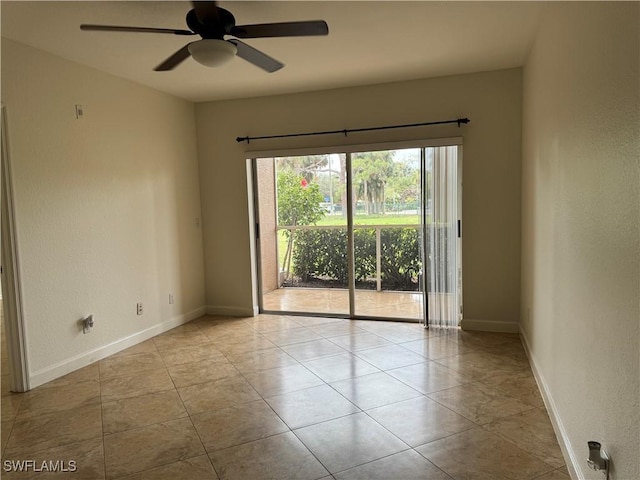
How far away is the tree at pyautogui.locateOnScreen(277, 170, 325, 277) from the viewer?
5.13 meters

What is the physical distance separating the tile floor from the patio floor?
801 millimetres

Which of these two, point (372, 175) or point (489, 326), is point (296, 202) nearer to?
point (372, 175)

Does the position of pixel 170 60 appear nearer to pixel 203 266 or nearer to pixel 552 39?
pixel 552 39

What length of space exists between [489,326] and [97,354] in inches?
142

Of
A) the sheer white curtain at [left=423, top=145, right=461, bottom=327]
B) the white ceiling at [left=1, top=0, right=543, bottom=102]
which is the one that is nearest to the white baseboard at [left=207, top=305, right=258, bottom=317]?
the sheer white curtain at [left=423, top=145, right=461, bottom=327]

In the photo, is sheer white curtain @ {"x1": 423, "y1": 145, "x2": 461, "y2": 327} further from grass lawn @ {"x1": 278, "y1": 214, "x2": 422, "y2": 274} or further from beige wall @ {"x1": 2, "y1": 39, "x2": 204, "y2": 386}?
beige wall @ {"x1": 2, "y1": 39, "x2": 204, "y2": 386}

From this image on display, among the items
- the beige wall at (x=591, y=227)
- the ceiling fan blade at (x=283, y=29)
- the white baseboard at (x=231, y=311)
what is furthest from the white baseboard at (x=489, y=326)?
the ceiling fan blade at (x=283, y=29)

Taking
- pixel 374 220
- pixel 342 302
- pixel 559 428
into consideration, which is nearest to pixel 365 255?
pixel 374 220

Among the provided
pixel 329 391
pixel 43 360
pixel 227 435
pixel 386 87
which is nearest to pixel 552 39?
pixel 386 87

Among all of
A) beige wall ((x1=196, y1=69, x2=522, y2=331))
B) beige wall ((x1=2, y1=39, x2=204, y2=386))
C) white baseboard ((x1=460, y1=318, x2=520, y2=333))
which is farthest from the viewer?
white baseboard ((x1=460, y1=318, x2=520, y2=333))

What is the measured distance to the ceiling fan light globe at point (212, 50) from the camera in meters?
2.43

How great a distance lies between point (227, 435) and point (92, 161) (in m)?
2.57

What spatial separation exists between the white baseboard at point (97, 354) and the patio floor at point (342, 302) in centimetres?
114

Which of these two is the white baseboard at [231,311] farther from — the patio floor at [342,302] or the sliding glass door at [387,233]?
the sliding glass door at [387,233]
